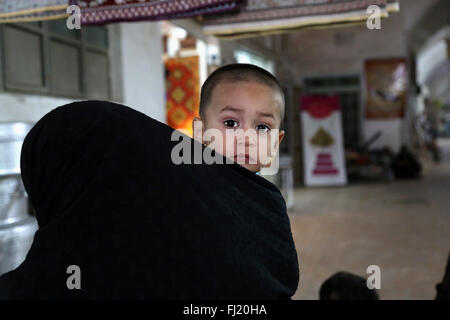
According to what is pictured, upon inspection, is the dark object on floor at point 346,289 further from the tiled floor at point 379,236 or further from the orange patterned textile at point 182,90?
the orange patterned textile at point 182,90

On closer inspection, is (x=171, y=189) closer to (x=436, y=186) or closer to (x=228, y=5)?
(x=228, y=5)

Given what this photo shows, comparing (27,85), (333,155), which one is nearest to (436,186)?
(333,155)

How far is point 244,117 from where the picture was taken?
33.4 inches

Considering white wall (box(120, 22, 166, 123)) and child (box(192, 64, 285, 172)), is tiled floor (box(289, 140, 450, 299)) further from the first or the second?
child (box(192, 64, 285, 172))

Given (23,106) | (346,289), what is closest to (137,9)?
(23,106)

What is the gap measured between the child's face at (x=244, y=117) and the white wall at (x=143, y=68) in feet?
10.6

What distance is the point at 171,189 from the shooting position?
56 cm

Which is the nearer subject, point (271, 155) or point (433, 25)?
point (271, 155)

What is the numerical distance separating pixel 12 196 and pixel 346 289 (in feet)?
5.07

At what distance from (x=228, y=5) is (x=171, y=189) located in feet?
6.33

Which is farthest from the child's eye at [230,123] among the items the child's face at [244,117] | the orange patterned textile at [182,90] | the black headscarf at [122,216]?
the orange patterned textile at [182,90]

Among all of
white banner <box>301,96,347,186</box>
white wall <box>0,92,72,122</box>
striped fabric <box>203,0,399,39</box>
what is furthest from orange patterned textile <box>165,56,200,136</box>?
white banner <box>301,96,347,186</box>

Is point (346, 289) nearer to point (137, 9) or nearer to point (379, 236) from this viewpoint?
point (137, 9)

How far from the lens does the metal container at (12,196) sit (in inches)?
70.2
